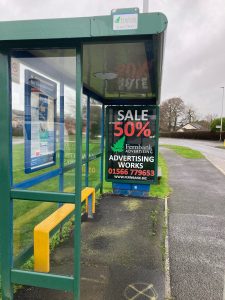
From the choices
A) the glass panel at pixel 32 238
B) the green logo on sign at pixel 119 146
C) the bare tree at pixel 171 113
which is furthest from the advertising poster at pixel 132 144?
the bare tree at pixel 171 113

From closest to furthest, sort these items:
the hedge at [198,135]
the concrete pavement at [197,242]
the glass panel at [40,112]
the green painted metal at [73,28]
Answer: the green painted metal at [73,28] → the glass panel at [40,112] → the concrete pavement at [197,242] → the hedge at [198,135]

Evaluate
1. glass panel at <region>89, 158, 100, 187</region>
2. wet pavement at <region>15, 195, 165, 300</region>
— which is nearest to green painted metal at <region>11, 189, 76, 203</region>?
wet pavement at <region>15, 195, 165, 300</region>

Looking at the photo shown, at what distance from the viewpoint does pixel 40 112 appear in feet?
11.4

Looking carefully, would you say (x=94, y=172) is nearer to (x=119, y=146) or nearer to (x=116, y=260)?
(x=119, y=146)

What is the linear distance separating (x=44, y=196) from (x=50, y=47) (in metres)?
1.36

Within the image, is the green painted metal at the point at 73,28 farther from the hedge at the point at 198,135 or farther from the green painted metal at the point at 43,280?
the hedge at the point at 198,135

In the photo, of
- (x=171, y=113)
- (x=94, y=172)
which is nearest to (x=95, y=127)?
(x=94, y=172)

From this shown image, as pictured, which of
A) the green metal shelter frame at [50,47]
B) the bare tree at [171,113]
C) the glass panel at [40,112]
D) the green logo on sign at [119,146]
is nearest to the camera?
the green metal shelter frame at [50,47]

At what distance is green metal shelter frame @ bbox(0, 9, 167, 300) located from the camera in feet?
7.69

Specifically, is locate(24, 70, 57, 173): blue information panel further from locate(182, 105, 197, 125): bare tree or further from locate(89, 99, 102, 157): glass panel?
locate(182, 105, 197, 125): bare tree

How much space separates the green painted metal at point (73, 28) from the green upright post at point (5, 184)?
296 mm

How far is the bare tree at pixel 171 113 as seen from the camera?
2559 inches

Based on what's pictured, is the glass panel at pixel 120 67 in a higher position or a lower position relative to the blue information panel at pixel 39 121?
higher

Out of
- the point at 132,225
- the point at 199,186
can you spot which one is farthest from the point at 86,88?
the point at 199,186
